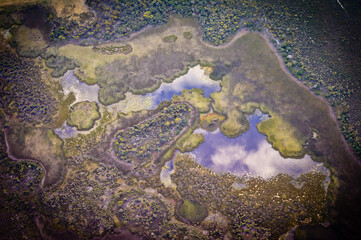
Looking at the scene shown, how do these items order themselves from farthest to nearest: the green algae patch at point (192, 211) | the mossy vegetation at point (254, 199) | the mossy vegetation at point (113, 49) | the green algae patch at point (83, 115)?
the mossy vegetation at point (113, 49)
the green algae patch at point (83, 115)
the green algae patch at point (192, 211)
the mossy vegetation at point (254, 199)

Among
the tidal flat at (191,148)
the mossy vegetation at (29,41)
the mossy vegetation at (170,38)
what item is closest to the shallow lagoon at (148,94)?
the tidal flat at (191,148)

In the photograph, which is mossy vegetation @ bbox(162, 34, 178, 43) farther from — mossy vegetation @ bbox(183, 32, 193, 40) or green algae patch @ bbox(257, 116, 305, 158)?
green algae patch @ bbox(257, 116, 305, 158)

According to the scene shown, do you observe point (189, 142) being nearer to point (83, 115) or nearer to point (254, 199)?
point (254, 199)

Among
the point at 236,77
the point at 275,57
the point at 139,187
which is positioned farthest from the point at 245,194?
the point at 275,57

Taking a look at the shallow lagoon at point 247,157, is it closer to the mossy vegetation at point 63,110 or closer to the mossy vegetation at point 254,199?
the mossy vegetation at point 254,199

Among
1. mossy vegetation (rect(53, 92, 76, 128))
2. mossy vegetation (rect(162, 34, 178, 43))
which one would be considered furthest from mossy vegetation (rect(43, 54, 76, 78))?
mossy vegetation (rect(162, 34, 178, 43))

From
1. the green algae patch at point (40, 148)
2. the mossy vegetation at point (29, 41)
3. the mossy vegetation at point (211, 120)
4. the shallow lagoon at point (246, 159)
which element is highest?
the mossy vegetation at point (29, 41)

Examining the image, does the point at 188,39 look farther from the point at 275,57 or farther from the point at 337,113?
the point at 337,113
